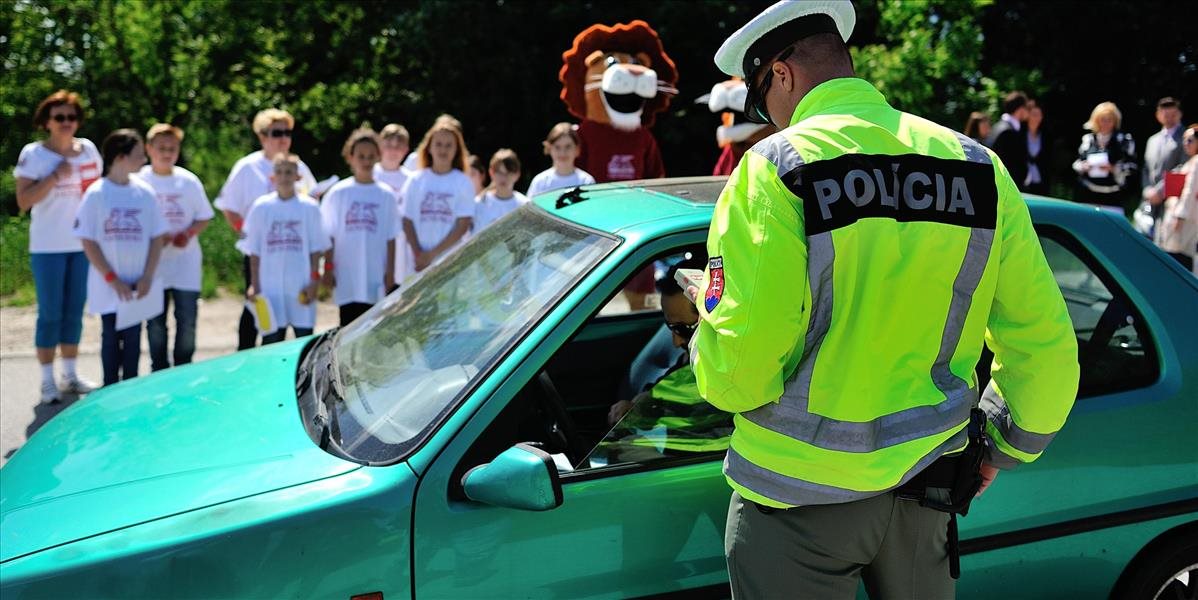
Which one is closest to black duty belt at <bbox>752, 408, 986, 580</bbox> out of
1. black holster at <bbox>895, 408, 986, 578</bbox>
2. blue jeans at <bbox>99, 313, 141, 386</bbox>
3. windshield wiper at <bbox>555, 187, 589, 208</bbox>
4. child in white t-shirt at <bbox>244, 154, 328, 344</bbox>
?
black holster at <bbox>895, 408, 986, 578</bbox>

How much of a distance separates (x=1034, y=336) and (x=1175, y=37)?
1730 cm

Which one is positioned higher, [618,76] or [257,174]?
[618,76]

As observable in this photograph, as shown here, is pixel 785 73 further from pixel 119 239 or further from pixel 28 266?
pixel 28 266

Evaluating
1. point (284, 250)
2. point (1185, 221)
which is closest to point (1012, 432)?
point (284, 250)

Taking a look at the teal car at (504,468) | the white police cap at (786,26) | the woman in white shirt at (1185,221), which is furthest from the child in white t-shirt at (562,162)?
the white police cap at (786,26)

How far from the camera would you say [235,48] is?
15.7 metres

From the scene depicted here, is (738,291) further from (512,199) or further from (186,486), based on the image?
(512,199)

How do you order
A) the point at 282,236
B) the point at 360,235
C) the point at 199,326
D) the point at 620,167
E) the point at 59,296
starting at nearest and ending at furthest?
the point at 282,236 → the point at 360,235 → the point at 59,296 → the point at 620,167 → the point at 199,326

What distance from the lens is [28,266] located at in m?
9.47

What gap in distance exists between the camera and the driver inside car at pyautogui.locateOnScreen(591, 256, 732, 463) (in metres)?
2.59

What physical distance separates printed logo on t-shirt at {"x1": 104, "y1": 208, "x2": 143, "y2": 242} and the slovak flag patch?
4757 millimetres

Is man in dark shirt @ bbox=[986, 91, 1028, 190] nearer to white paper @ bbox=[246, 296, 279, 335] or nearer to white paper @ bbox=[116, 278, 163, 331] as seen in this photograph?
white paper @ bbox=[246, 296, 279, 335]

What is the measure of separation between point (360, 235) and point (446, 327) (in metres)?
3.29

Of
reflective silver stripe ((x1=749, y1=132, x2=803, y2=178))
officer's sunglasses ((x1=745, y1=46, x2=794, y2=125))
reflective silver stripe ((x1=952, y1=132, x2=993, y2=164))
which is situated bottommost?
reflective silver stripe ((x1=749, y1=132, x2=803, y2=178))
